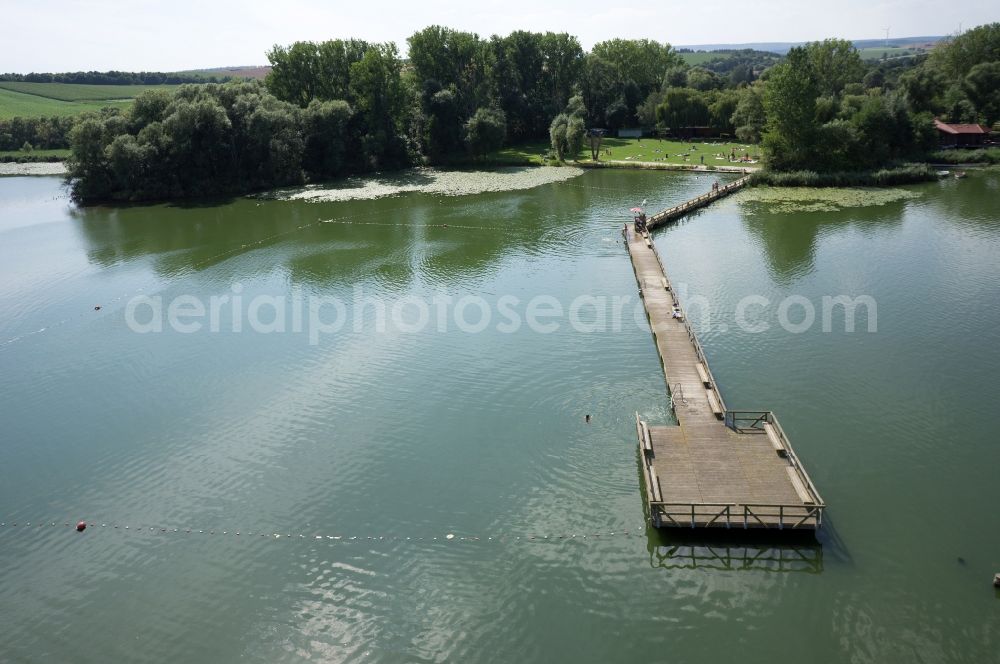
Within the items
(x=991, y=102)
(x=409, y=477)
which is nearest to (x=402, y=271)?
(x=409, y=477)

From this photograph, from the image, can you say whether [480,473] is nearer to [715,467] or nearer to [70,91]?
[715,467]

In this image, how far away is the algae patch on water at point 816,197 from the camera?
59438 millimetres

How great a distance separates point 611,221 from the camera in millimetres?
56531

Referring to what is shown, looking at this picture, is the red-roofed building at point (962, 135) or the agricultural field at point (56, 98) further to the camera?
the agricultural field at point (56, 98)

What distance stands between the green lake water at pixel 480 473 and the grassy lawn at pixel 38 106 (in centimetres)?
12297

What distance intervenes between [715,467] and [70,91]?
21365cm

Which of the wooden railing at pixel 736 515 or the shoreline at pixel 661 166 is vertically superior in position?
A: the shoreline at pixel 661 166

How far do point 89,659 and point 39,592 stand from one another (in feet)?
12.2

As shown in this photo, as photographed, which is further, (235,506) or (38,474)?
(38,474)

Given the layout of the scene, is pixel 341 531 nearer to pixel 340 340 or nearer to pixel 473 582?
pixel 473 582

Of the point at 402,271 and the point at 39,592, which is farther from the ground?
the point at 402,271

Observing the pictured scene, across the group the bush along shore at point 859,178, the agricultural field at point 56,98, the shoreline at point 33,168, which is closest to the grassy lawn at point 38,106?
the agricultural field at point 56,98

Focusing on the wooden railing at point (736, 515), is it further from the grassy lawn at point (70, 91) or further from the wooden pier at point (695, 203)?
the grassy lawn at point (70, 91)

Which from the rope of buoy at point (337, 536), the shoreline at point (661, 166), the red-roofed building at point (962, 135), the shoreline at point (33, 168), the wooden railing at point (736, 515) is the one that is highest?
the red-roofed building at point (962, 135)
